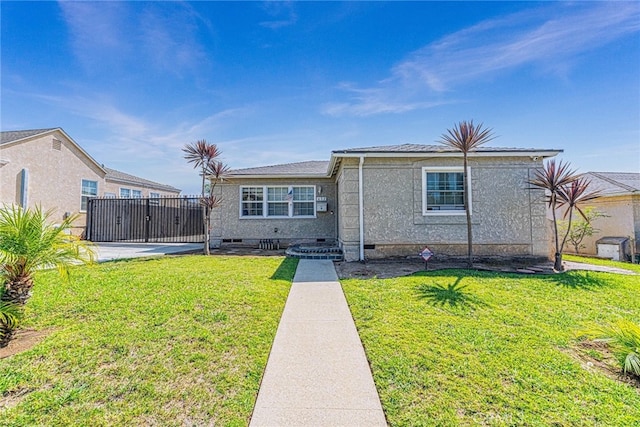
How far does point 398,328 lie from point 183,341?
3283mm

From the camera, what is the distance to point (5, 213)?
4074 mm

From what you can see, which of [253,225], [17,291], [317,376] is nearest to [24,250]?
[17,291]

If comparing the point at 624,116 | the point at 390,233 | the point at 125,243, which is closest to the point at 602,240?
the point at 624,116

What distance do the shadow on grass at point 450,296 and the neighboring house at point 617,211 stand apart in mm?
12034

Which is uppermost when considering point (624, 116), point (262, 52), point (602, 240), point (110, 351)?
point (262, 52)

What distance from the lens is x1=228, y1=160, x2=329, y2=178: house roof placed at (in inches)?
541

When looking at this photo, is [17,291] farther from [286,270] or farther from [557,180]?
[557,180]

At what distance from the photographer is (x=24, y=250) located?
4090mm

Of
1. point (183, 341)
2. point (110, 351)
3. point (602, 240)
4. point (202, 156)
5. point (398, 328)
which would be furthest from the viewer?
point (602, 240)

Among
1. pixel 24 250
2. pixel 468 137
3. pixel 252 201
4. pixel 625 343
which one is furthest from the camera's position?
pixel 252 201

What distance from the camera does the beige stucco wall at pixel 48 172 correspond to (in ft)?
45.1

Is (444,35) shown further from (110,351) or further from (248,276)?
(110,351)

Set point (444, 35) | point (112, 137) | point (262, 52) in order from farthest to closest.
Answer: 1. point (112, 137)
2. point (262, 52)
3. point (444, 35)

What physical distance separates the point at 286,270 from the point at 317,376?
553cm
